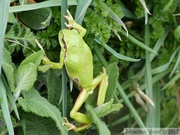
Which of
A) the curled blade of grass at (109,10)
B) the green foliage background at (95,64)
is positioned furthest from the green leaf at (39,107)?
the curled blade of grass at (109,10)

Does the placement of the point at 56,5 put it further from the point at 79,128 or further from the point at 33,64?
the point at 79,128

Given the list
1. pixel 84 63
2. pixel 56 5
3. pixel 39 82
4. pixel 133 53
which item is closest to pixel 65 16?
pixel 56 5

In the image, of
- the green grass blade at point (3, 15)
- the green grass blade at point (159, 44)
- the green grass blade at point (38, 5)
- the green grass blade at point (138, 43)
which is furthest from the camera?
the green grass blade at point (159, 44)

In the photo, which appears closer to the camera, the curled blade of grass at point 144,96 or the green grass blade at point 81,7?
the green grass blade at point 81,7

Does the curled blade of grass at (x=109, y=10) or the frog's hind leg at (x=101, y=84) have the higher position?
the curled blade of grass at (x=109, y=10)

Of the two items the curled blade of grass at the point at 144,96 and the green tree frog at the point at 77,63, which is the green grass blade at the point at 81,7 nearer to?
the green tree frog at the point at 77,63

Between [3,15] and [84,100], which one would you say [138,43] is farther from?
[3,15]

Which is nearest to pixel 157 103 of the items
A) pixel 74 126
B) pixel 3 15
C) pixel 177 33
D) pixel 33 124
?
pixel 177 33
